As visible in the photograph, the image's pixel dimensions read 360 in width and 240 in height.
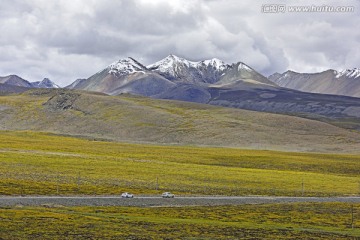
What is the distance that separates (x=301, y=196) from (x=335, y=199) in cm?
400

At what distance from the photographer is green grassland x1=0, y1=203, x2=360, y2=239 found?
32.4 metres

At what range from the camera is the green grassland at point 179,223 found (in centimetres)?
3244

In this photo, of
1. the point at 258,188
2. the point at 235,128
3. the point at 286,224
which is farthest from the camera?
the point at 235,128

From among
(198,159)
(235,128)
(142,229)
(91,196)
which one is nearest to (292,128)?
(235,128)

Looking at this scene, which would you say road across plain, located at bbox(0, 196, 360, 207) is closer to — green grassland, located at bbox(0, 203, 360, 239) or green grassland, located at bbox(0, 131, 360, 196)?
green grassland, located at bbox(0, 203, 360, 239)

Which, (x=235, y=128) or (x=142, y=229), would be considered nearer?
(x=142, y=229)

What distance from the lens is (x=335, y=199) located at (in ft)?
201

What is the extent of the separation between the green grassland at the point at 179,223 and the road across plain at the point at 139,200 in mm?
2290

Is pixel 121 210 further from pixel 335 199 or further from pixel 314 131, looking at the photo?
pixel 314 131

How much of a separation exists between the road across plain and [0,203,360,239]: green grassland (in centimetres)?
229

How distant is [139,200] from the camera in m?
50.9

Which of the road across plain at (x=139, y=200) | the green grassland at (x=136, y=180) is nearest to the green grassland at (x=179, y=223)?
the road across plain at (x=139, y=200)

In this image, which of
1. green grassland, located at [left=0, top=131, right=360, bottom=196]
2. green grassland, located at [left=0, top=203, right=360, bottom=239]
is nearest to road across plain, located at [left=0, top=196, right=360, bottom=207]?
green grassland, located at [left=0, top=203, right=360, bottom=239]

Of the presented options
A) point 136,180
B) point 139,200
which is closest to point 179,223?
point 139,200
